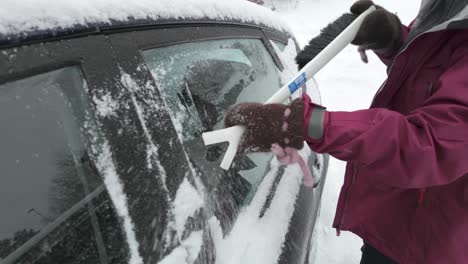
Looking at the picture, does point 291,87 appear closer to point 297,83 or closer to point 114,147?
point 297,83

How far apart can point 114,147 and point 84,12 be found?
313mm

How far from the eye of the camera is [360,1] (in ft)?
5.59

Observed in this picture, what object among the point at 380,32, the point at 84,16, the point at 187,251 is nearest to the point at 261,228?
the point at 187,251

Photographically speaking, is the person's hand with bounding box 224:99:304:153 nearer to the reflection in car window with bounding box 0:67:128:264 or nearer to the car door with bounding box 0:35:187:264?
the car door with bounding box 0:35:187:264

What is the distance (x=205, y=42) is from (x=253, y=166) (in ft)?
1.73

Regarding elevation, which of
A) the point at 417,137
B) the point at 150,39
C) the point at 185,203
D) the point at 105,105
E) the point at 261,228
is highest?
the point at 150,39

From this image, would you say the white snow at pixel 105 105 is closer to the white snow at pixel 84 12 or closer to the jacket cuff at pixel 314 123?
the white snow at pixel 84 12

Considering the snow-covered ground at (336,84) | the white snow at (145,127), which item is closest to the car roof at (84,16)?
the white snow at (145,127)

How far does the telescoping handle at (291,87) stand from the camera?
109 cm

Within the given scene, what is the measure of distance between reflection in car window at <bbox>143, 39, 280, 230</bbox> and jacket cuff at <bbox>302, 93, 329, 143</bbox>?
338 mm

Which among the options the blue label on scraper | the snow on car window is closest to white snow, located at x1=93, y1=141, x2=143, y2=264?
the snow on car window

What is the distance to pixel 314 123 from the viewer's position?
969mm

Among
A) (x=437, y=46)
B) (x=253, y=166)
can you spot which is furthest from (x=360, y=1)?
(x=253, y=166)

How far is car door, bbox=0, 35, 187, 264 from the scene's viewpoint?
675mm
